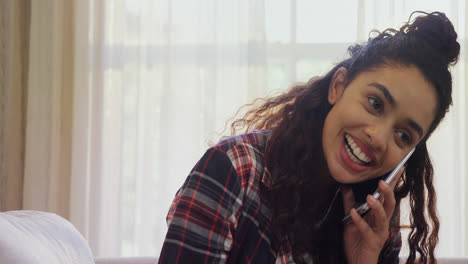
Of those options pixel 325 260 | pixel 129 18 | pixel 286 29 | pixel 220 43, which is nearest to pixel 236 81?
pixel 220 43

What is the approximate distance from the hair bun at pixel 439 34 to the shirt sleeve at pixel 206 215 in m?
Answer: 0.51

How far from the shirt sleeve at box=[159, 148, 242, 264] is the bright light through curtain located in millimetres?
1420

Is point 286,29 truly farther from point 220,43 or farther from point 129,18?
point 129,18

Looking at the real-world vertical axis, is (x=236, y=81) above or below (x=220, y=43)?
below

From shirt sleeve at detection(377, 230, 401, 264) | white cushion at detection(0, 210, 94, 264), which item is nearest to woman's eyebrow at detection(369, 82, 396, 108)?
shirt sleeve at detection(377, 230, 401, 264)

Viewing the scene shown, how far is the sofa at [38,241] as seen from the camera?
67 cm

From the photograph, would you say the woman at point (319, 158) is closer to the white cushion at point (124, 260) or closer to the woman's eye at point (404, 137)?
the woman's eye at point (404, 137)

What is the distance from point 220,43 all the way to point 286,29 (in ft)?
1.14

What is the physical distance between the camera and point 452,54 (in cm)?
105

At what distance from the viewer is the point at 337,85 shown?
1120 millimetres

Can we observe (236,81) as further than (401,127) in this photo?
Yes

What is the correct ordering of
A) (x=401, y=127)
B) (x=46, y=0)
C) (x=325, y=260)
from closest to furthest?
(x=401, y=127) < (x=325, y=260) < (x=46, y=0)

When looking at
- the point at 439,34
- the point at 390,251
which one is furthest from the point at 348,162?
the point at 390,251

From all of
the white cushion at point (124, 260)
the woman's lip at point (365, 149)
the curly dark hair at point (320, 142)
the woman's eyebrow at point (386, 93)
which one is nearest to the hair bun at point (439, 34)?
the curly dark hair at point (320, 142)
